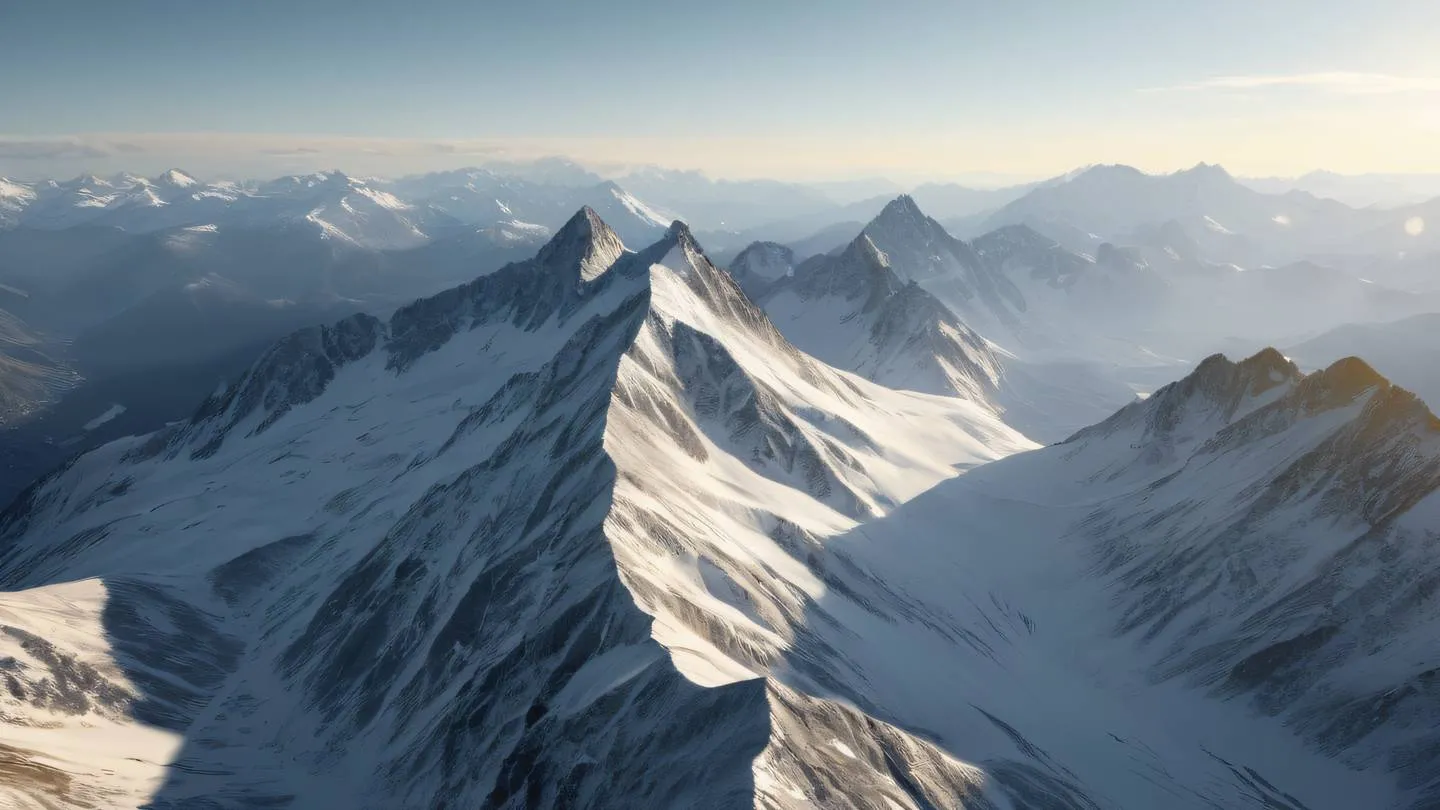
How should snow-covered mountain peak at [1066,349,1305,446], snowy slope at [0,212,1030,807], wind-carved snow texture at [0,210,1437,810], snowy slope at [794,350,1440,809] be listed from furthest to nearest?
snow-covered mountain peak at [1066,349,1305,446] < snowy slope at [794,350,1440,809] < wind-carved snow texture at [0,210,1437,810] < snowy slope at [0,212,1030,807]

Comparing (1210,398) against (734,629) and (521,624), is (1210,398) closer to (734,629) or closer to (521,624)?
(734,629)

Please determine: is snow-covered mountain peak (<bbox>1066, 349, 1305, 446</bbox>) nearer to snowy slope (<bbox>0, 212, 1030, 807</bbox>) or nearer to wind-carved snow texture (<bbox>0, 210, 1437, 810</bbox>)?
wind-carved snow texture (<bbox>0, 210, 1437, 810</bbox>)

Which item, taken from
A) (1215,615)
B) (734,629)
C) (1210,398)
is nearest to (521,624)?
(734,629)

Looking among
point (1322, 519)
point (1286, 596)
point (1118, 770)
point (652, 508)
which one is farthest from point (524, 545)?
point (1322, 519)

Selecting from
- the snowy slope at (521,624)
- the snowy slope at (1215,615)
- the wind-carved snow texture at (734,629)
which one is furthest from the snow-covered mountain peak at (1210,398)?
the snowy slope at (521,624)

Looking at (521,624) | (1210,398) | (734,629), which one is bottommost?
(521,624)

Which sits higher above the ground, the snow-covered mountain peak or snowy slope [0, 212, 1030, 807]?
the snow-covered mountain peak

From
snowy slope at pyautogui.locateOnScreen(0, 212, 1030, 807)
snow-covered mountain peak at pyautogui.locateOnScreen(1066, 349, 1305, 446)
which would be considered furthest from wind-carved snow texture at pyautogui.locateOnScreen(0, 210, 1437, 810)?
snow-covered mountain peak at pyautogui.locateOnScreen(1066, 349, 1305, 446)
